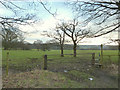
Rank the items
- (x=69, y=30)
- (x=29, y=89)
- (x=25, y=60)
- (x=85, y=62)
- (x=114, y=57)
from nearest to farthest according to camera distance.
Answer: (x=29, y=89), (x=114, y=57), (x=69, y=30), (x=85, y=62), (x=25, y=60)

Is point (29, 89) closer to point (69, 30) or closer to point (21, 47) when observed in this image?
point (21, 47)

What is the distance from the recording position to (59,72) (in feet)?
12.4

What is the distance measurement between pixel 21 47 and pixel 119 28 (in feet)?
14.7

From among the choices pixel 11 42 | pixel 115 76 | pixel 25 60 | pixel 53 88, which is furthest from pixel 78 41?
pixel 25 60

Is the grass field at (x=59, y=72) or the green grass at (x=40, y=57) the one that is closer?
the grass field at (x=59, y=72)

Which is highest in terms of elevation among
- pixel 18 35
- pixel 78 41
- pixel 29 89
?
pixel 18 35

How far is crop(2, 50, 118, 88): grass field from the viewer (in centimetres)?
243

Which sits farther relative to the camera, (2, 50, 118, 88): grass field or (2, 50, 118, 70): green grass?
(2, 50, 118, 70): green grass

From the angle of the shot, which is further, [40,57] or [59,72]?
[40,57]

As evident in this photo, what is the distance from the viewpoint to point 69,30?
4516 mm

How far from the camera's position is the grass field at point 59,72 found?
95.7 inches

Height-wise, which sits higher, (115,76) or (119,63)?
(119,63)

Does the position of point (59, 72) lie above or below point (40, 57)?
below

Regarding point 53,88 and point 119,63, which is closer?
point 53,88
